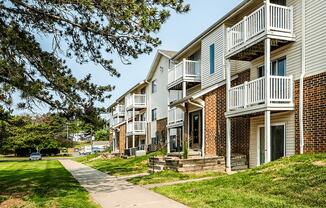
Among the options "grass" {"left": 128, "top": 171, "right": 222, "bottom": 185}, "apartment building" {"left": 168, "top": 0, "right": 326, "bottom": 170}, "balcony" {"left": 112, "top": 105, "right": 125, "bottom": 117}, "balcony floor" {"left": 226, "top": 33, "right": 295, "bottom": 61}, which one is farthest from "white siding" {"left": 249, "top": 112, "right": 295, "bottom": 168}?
"balcony" {"left": 112, "top": 105, "right": 125, "bottom": 117}

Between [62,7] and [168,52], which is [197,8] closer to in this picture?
[62,7]

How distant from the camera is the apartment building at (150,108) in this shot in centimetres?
3422

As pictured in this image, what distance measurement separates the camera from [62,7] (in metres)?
11.6

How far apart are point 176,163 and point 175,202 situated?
7.76m

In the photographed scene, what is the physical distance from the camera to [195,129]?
25.2m

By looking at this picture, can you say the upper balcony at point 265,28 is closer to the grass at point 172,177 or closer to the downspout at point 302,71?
the downspout at point 302,71

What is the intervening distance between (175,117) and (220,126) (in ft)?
21.4

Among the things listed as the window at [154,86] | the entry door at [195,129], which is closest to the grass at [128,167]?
the entry door at [195,129]

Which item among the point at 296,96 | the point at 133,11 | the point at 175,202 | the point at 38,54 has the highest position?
the point at 133,11

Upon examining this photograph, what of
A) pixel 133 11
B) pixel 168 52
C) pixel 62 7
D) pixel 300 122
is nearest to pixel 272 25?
pixel 300 122

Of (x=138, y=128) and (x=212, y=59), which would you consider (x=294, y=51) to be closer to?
(x=212, y=59)

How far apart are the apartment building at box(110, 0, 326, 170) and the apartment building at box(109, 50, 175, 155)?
11.6m

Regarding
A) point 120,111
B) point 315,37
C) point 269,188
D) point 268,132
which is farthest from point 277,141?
point 120,111

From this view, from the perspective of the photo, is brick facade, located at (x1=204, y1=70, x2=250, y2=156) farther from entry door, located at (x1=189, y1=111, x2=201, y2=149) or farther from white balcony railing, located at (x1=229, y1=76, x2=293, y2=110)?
white balcony railing, located at (x1=229, y1=76, x2=293, y2=110)
